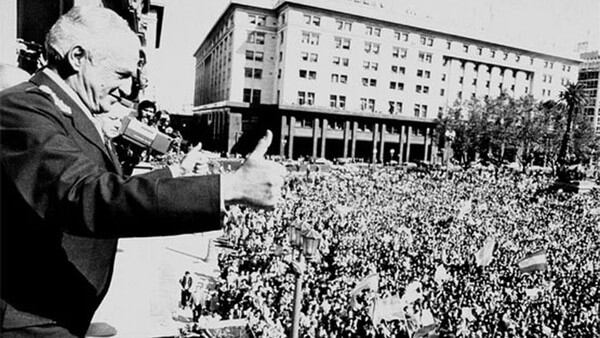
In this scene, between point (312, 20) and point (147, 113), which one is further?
point (312, 20)

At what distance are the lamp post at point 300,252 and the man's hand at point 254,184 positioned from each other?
5.72 metres

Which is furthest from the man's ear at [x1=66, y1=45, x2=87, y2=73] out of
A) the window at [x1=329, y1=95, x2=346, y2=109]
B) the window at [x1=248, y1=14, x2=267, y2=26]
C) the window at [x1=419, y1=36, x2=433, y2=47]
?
the window at [x1=419, y1=36, x2=433, y2=47]

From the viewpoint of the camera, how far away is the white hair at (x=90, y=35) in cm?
157

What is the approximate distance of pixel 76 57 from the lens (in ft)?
5.20

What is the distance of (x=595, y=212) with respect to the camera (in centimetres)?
2381

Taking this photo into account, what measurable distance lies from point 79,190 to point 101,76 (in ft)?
1.75

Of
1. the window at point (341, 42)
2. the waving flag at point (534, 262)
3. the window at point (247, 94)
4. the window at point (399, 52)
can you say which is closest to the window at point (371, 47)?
the window at point (399, 52)

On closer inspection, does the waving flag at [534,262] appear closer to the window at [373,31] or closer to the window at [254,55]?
the window at [254,55]

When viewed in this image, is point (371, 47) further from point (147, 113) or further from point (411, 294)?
point (411, 294)

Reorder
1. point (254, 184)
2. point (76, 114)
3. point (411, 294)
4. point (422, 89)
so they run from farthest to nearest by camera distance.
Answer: point (422, 89), point (411, 294), point (76, 114), point (254, 184)

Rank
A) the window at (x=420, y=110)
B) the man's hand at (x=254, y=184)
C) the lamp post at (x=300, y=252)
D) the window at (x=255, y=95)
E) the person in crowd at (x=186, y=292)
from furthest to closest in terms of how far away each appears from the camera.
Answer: the window at (x=420, y=110) → the window at (x=255, y=95) → the person in crowd at (x=186, y=292) → the lamp post at (x=300, y=252) → the man's hand at (x=254, y=184)

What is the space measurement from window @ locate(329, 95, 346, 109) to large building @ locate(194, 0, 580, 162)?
0.11 meters

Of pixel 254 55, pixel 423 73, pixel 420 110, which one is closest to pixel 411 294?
pixel 254 55

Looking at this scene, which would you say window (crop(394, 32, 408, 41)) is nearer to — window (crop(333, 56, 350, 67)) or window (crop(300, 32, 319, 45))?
window (crop(333, 56, 350, 67))
